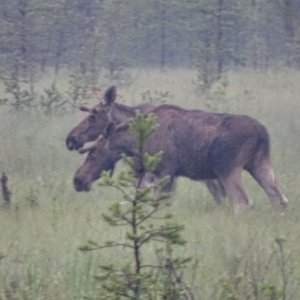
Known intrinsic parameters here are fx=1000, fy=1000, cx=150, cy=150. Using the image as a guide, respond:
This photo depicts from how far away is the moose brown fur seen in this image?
36.8ft

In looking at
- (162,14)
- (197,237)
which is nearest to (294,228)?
(197,237)

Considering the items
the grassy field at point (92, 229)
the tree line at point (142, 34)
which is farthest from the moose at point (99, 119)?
the tree line at point (142, 34)

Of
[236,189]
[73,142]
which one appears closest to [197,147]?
[236,189]

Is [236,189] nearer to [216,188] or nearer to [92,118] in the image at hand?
[216,188]

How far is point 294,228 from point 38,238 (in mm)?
2510

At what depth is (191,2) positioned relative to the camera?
23.9 meters

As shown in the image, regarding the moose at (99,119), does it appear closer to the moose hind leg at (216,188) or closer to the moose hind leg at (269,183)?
the moose hind leg at (216,188)

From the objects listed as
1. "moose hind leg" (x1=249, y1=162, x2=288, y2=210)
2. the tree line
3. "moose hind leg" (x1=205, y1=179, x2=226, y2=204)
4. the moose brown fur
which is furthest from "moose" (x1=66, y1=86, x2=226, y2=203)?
the tree line

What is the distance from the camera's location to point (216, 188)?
1176 centimetres

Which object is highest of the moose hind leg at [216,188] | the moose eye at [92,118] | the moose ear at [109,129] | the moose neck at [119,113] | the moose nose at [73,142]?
the moose neck at [119,113]

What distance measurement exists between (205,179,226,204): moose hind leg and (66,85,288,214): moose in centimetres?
4

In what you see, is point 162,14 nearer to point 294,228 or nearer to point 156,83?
point 156,83

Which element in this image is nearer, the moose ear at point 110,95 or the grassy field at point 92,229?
the grassy field at point 92,229

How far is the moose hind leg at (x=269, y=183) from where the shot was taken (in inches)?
436
